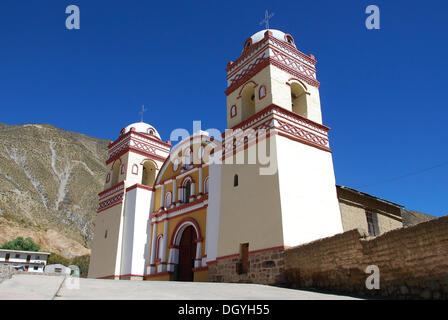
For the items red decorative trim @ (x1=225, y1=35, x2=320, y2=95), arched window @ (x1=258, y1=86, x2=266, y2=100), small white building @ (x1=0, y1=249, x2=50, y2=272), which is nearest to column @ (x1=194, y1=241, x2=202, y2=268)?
arched window @ (x1=258, y1=86, x2=266, y2=100)

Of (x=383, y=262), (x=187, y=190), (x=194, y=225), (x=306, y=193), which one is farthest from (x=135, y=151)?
(x=383, y=262)

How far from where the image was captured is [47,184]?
246 feet

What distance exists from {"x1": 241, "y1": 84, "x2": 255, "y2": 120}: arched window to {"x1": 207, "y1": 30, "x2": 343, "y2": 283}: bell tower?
4cm

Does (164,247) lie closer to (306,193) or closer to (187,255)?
(187,255)

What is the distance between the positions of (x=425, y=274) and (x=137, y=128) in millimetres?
17959

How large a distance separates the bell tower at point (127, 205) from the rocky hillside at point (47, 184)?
1545 inches

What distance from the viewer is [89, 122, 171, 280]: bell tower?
18.5 m

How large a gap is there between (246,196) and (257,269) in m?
2.54

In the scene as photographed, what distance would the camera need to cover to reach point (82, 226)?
71.7 meters

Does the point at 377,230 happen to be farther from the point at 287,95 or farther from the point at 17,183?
the point at 17,183

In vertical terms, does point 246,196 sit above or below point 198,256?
above

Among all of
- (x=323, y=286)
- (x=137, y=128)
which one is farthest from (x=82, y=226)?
(x=323, y=286)

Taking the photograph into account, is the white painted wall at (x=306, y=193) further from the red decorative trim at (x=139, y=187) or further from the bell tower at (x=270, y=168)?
the red decorative trim at (x=139, y=187)

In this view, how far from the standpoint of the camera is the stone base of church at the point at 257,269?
11.2m
